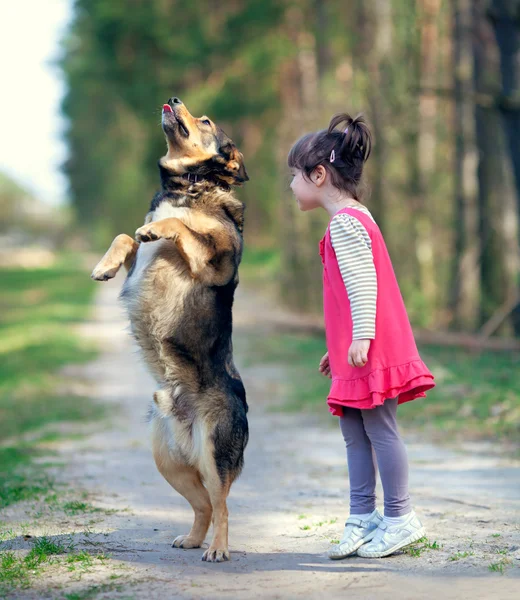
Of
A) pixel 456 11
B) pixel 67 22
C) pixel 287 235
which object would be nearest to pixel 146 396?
pixel 456 11

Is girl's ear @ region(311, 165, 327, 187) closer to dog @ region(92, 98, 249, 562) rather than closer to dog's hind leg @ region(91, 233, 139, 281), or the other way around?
dog @ region(92, 98, 249, 562)

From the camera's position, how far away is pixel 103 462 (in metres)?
6.96

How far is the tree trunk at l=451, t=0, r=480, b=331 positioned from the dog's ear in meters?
9.50

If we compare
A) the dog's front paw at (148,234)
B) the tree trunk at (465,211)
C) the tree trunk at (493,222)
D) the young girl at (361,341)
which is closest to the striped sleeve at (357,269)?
the young girl at (361,341)

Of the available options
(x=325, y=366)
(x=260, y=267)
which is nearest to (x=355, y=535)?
(x=325, y=366)

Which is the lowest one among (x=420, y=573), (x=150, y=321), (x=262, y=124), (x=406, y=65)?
(x=420, y=573)

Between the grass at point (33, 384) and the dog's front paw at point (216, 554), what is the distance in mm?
1713

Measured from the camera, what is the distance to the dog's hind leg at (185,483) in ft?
14.6

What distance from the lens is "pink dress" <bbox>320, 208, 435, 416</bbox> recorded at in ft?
13.5

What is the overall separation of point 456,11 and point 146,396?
900 cm

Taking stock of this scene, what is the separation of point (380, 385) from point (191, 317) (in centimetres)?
112

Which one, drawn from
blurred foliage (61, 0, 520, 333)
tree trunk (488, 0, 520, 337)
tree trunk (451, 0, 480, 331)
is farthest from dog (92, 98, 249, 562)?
tree trunk (451, 0, 480, 331)

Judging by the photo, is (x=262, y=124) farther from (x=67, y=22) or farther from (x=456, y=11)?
(x=67, y=22)

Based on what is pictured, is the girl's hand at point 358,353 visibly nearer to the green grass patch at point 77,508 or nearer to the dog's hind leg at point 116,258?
the dog's hind leg at point 116,258
